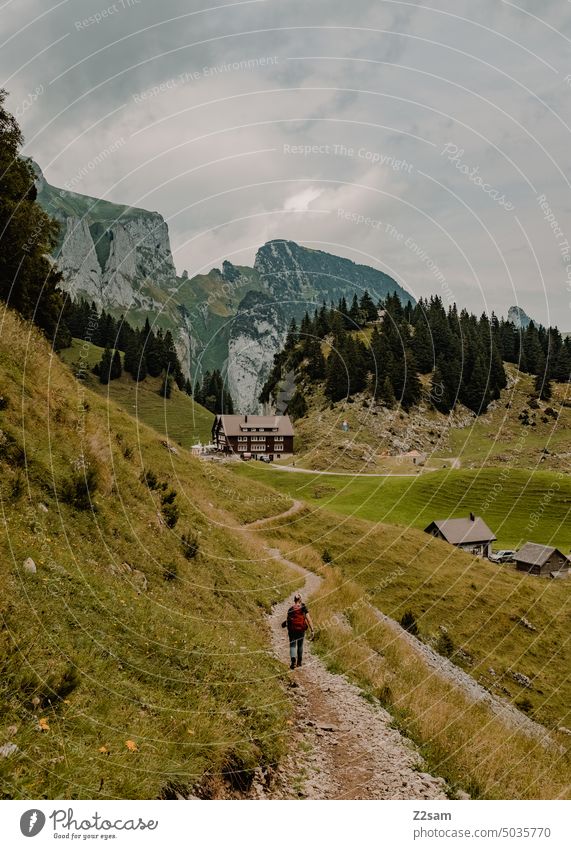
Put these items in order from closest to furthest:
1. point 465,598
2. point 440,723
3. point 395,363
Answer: point 440,723, point 465,598, point 395,363

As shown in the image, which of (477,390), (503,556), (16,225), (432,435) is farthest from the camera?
(477,390)

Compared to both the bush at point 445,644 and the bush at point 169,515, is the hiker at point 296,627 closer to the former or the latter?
the bush at point 169,515

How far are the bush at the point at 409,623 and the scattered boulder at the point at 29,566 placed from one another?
2990cm

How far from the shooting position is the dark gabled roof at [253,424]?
13850 cm

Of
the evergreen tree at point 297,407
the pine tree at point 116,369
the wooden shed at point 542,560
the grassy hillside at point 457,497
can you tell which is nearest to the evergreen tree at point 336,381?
the evergreen tree at point 297,407

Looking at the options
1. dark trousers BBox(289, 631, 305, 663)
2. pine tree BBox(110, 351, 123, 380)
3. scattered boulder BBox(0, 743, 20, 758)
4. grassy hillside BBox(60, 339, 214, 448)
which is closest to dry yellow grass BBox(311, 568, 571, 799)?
dark trousers BBox(289, 631, 305, 663)

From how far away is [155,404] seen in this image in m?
155

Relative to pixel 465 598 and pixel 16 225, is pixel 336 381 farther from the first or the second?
pixel 16 225

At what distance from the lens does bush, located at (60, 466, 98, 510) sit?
14.1 metres

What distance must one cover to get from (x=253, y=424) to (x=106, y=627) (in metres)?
131

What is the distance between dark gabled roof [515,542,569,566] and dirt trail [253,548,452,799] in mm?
64408

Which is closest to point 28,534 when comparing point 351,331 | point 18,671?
point 18,671

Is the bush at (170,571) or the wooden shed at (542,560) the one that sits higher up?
the bush at (170,571)

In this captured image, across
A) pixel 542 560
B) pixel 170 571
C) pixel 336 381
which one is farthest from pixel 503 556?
pixel 336 381
